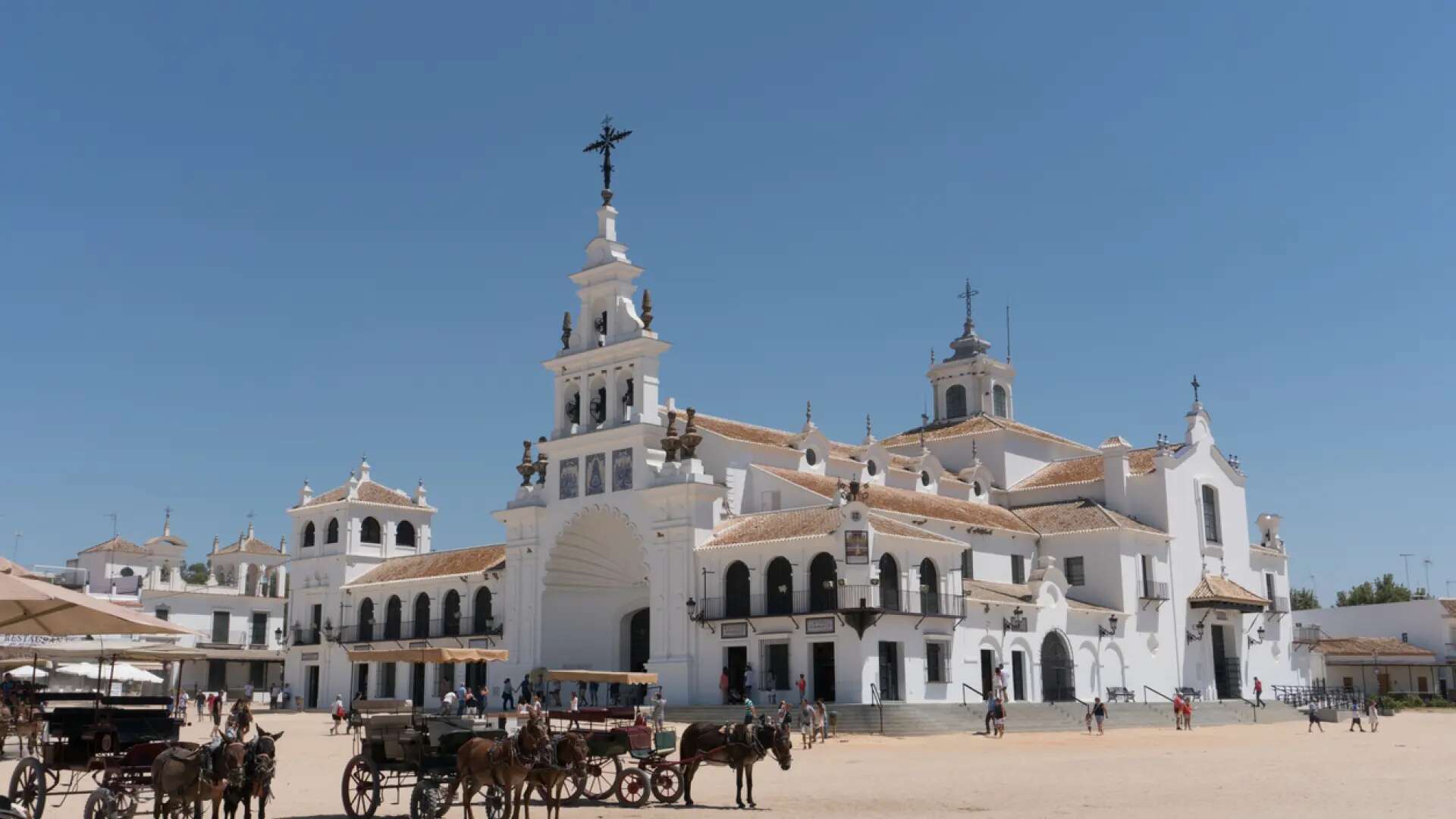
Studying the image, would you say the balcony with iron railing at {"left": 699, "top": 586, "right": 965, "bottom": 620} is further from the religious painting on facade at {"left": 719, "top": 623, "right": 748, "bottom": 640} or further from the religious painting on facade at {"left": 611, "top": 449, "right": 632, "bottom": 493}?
the religious painting on facade at {"left": 611, "top": 449, "right": 632, "bottom": 493}

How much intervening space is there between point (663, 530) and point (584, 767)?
2417 centimetres

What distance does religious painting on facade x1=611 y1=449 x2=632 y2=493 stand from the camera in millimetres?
45406

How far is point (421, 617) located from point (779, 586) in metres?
20.6

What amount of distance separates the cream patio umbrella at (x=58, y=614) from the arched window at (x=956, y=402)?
4826 cm

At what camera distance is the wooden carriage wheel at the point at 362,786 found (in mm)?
17781

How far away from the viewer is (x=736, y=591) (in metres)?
42.5

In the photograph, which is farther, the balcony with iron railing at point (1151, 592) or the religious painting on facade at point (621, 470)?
the balcony with iron railing at point (1151, 592)

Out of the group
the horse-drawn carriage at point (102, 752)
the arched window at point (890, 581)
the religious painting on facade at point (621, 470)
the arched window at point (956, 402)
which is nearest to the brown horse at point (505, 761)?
the horse-drawn carriage at point (102, 752)

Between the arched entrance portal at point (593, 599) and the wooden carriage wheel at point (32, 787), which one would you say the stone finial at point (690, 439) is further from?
the wooden carriage wheel at point (32, 787)

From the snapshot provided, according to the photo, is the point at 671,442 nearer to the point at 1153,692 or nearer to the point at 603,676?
the point at 603,676

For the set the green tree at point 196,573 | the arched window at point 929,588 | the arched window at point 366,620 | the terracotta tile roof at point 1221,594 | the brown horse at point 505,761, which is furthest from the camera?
the green tree at point 196,573

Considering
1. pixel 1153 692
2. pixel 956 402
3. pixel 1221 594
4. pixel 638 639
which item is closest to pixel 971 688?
pixel 1153 692

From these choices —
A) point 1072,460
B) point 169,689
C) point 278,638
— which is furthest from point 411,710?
point 278,638

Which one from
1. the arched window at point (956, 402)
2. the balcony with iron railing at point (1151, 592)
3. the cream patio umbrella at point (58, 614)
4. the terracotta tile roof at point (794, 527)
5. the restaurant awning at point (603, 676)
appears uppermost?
the arched window at point (956, 402)
